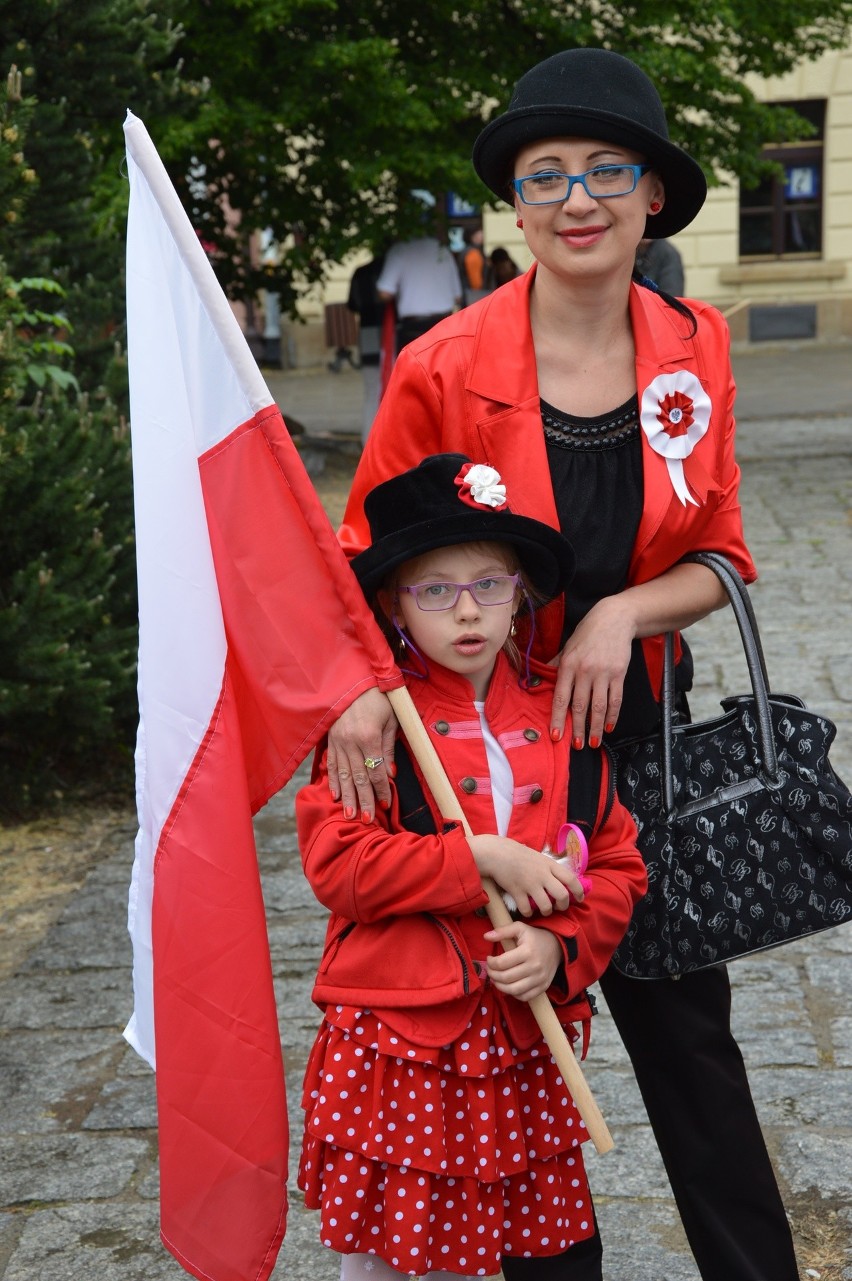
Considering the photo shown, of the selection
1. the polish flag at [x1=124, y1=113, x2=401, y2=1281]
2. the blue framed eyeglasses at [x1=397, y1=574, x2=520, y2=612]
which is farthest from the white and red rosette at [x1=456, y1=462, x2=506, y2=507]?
the polish flag at [x1=124, y1=113, x2=401, y2=1281]

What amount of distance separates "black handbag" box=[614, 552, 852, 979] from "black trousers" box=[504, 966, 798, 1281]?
127 mm

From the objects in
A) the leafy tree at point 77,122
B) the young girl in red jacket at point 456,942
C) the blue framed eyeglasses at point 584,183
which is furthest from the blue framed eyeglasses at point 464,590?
the leafy tree at point 77,122

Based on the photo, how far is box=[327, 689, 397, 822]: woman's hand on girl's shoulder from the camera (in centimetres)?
246

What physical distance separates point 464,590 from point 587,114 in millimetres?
740

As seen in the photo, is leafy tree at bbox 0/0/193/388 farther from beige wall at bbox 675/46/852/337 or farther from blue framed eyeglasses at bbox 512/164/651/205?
beige wall at bbox 675/46/852/337

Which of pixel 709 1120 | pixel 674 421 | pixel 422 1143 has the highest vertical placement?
pixel 674 421

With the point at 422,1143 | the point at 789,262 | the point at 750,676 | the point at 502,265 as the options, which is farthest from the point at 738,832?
the point at 789,262

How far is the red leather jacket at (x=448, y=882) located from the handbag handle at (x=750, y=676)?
0.21 meters

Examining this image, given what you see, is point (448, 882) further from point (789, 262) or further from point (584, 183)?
point (789, 262)

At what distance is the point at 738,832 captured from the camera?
2740 millimetres

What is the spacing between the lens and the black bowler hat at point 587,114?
2508mm

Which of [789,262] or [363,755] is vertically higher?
Answer: [363,755]

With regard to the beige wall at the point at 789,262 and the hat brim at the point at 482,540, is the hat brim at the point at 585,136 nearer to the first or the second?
the hat brim at the point at 482,540

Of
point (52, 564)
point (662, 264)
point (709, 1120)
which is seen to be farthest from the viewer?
point (662, 264)
